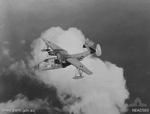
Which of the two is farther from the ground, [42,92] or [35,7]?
[35,7]

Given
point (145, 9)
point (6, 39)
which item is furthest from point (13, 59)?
point (145, 9)

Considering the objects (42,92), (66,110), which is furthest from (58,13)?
(66,110)

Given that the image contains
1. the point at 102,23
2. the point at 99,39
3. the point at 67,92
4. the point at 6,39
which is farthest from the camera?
the point at 67,92

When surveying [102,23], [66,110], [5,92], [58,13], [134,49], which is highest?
[58,13]

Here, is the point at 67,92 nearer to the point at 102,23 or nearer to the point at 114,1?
the point at 102,23

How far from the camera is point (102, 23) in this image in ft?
555

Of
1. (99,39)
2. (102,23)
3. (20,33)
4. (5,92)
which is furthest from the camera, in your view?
(102,23)

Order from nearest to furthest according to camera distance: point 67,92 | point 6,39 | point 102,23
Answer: point 6,39
point 102,23
point 67,92

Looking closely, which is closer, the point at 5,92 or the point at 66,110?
the point at 5,92

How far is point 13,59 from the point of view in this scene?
146 meters

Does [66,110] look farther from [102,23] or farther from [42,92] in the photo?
[102,23]

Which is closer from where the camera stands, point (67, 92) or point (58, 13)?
point (58, 13)

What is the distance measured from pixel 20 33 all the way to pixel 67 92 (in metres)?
70.8

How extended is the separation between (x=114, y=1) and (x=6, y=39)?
104786 millimetres
